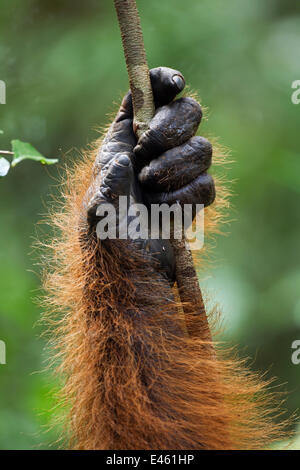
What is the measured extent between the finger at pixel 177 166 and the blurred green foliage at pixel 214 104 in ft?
3.47

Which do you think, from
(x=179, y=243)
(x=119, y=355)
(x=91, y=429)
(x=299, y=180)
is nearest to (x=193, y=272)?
(x=179, y=243)

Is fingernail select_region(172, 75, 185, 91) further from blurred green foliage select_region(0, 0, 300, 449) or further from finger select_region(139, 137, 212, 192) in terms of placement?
blurred green foliage select_region(0, 0, 300, 449)

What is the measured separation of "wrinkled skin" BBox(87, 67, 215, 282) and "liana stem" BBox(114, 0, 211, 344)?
3 centimetres

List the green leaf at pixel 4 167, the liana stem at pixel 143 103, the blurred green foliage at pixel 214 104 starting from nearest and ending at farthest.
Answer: the green leaf at pixel 4 167
the liana stem at pixel 143 103
the blurred green foliage at pixel 214 104

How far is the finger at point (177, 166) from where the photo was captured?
1001 millimetres

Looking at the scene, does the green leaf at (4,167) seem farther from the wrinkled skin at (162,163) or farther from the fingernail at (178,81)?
the fingernail at (178,81)

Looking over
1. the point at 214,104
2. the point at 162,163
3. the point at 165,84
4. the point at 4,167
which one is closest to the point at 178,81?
the point at 165,84

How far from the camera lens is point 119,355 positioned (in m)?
1.05

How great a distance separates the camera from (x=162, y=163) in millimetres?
999

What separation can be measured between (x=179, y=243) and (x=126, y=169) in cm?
16

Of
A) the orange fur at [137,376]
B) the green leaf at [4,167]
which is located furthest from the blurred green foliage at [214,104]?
the green leaf at [4,167]

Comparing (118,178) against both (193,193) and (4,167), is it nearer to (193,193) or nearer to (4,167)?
(193,193)

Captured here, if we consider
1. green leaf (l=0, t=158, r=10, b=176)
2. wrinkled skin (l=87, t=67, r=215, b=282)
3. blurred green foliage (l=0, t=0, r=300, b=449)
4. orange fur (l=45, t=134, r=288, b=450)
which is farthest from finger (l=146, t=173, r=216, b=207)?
blurred green foliage (l=0, t=0, r=300, b=449)

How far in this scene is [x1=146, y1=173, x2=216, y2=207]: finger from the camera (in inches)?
40.2
